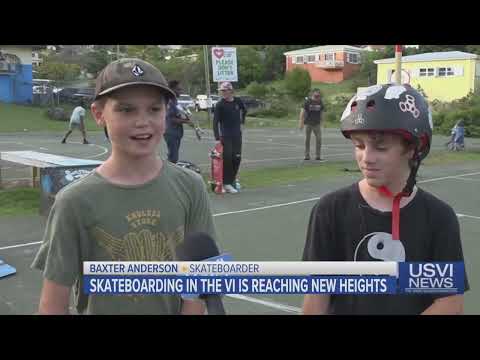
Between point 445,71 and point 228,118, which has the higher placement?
point 445,71

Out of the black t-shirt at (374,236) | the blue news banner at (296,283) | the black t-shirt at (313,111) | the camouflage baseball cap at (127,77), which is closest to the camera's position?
the blue news banner at (296,283)

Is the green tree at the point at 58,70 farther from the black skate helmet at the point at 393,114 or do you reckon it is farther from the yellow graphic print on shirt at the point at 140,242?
the black skate helmet at the point at 393,114

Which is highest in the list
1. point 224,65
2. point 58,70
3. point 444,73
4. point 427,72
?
point 58,70

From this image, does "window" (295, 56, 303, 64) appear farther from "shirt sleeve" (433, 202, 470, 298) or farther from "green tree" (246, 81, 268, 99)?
"shirt sleeve" (433, 202, 470, 298)

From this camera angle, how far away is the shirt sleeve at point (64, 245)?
6.92 ft

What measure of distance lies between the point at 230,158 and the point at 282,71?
223 ft

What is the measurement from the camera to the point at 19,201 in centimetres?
1008

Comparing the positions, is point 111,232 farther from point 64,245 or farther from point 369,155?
point 369,155

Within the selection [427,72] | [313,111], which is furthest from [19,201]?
[427,72]

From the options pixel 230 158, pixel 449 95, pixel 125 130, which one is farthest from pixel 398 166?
pixel 449 95

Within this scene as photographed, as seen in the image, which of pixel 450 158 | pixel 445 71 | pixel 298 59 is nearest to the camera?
pixel 450 158

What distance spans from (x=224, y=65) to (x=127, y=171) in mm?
13396

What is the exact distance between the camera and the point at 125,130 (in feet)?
7.14

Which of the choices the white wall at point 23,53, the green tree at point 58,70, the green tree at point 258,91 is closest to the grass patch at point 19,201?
the white wall at point 23,53
